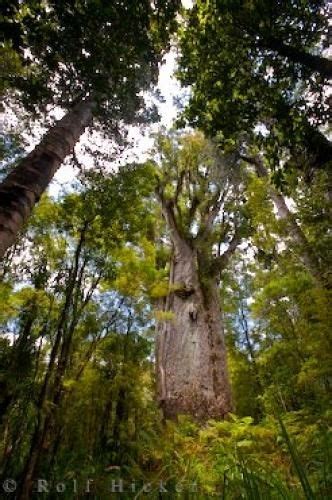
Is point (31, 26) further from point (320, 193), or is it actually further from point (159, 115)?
point (159, 115)

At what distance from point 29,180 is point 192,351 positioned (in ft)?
16.7

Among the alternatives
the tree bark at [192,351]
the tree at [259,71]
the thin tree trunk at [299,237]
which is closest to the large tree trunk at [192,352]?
the tree bark at [192,351]

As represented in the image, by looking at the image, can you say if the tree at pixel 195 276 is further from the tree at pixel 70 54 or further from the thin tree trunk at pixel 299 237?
the tree at pixel 70 54

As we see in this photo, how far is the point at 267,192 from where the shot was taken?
10.0m

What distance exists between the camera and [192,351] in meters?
7.30

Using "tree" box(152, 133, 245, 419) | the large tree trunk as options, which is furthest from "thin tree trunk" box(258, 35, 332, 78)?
the large tree trunk

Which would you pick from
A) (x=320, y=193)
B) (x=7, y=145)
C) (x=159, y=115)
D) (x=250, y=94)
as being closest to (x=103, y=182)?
(x=250, y=94)

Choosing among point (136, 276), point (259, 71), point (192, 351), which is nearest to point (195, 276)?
point (192, 351)

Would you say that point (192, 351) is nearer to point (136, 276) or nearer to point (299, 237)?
point (136, 276)

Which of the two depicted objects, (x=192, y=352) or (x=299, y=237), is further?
(x=299, y=237)

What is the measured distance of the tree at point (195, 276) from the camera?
6730 millimetres

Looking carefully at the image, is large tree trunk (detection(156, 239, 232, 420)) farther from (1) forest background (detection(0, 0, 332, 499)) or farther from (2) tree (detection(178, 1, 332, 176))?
(2) tree (detection(178, 1, 332, 176))

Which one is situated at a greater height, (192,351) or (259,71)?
(259,71)

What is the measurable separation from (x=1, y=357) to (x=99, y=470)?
245 cm
